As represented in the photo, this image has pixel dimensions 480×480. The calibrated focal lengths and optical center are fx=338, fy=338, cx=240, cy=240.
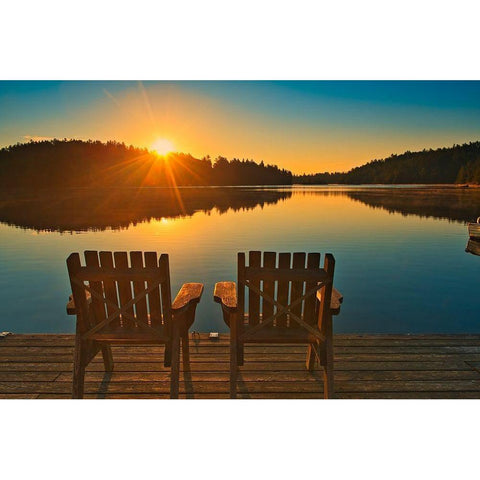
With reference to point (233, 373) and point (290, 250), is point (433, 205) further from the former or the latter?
point (233, 373)

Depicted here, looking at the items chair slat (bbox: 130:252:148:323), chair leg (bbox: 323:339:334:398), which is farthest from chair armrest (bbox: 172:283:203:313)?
chair leg (bbox: 323:339:334:398)

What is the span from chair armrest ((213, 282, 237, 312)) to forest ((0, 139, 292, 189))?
265ft

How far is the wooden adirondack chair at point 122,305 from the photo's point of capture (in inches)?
118

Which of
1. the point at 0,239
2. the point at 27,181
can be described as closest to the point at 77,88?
the point at 0,239

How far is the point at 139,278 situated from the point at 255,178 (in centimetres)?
12054

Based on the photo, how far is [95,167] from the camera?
273ft

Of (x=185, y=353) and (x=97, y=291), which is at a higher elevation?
(x=97, y=291)

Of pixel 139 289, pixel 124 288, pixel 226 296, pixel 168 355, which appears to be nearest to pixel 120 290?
pixel 124 288

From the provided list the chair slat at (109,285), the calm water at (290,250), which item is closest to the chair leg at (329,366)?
the chair slat at (109,285)

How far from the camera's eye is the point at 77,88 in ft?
44.2

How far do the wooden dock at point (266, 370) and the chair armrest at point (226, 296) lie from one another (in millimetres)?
959

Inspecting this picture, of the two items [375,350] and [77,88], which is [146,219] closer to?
[77,88]

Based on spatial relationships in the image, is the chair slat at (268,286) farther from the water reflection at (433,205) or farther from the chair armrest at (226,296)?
the water reflection at (433,205)

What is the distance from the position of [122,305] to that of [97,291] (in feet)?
0.88
